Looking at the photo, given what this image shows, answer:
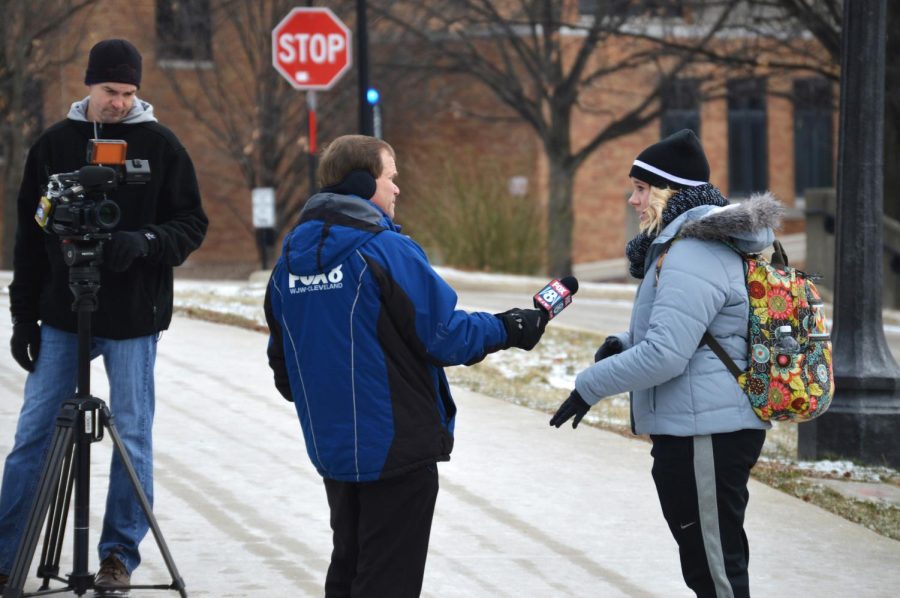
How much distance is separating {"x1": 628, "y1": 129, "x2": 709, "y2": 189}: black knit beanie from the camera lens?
5.42ft

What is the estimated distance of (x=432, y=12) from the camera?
72.2ft

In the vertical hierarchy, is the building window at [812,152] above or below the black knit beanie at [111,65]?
above

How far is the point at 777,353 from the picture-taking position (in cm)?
421

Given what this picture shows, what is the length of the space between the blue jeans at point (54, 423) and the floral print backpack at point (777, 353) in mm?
1937

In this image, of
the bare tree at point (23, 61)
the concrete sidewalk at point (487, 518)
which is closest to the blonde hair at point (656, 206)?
the concrete sidewalk at point (487, 518)

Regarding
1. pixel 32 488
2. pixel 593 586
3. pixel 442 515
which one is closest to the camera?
pixel 32 488

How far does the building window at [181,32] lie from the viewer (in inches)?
1016

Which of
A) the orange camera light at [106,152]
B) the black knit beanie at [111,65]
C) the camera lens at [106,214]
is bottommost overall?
the camera lens at [106,214]

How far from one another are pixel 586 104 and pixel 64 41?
10243 millimetres

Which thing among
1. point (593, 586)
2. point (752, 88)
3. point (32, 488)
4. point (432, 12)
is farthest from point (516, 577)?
point (752, 88)

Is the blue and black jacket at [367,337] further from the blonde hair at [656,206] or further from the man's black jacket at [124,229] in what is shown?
the man's black jacket at [124,229]

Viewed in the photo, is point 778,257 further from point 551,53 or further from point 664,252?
point 551,53

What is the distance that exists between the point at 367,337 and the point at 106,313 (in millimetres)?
1453

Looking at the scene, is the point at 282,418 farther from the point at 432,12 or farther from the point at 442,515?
the point at 432,12
